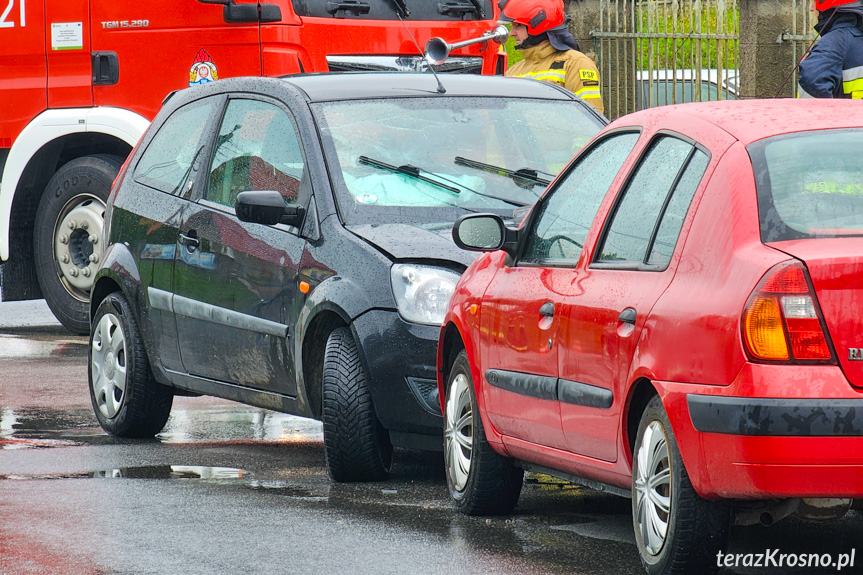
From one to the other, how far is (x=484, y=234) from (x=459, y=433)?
0.84m

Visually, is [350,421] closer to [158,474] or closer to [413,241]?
[413,241]

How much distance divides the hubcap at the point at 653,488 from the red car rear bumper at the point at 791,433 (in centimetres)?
39

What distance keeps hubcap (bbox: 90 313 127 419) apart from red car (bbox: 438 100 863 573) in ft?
9.59

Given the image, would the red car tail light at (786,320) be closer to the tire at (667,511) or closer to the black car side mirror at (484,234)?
the tire at (667,511)

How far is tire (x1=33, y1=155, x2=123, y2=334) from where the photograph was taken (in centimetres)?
1266

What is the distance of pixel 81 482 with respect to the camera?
22.9 ft

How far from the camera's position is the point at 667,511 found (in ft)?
15.9

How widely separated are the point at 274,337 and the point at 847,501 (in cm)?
340

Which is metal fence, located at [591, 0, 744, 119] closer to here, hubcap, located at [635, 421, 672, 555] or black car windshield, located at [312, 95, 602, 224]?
black car windshield, located at [312, 95, 602, 224]

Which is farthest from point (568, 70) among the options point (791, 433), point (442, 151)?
point (791, 433)

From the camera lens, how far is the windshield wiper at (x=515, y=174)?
781 cm

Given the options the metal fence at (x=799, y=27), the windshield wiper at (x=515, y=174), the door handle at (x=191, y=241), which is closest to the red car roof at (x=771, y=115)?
the windshield wiper at (x=515, y=174)

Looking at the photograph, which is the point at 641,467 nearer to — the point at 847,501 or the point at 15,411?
the point at 847,501

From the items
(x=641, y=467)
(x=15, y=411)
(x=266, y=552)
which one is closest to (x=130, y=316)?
(x=15, y=411)
